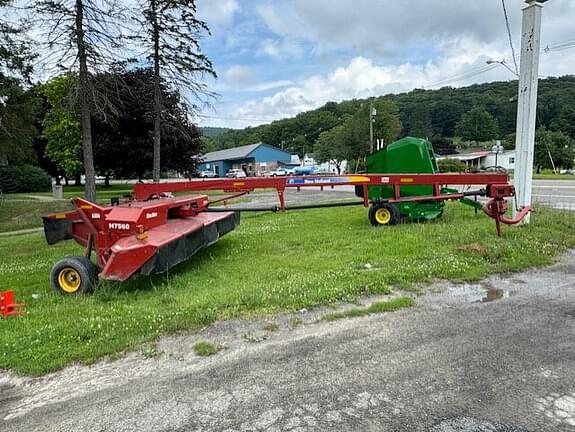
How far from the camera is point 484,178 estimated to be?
8.03 meters

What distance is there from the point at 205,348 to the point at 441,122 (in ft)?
319

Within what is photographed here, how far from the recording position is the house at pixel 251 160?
8109cm

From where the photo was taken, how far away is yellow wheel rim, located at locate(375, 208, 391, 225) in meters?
9.55

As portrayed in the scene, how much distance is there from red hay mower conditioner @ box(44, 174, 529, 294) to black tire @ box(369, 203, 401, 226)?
826 millimetres

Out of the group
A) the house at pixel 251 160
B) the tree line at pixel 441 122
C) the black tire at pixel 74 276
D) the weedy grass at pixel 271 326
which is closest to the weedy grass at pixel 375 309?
the weedy grass at pixel 271 326

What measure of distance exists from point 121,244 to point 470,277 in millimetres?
4451

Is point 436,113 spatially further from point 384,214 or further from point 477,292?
point 477,292

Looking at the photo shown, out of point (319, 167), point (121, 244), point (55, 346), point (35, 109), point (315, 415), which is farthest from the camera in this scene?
point (319, 167)

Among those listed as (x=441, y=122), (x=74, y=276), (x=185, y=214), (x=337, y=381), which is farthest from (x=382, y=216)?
(x=441, y=122)

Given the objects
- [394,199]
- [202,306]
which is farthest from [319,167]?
[202,306]

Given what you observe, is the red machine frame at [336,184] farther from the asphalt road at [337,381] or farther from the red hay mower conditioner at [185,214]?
the asphalt road at [337,381]

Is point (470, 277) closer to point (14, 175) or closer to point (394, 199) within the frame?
point (394, 199)

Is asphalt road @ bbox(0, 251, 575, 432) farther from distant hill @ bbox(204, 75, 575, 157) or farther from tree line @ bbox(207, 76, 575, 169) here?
tree line @ bbox(207, 76, 575, 169)

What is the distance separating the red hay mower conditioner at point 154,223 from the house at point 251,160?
69658 mm
